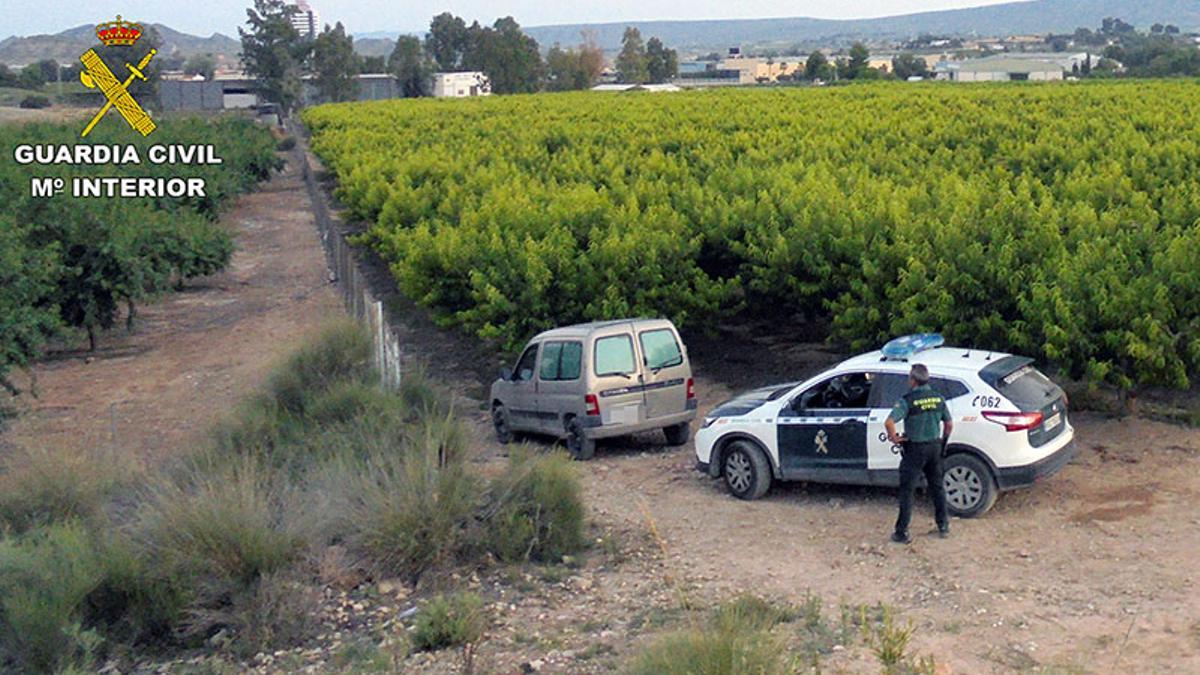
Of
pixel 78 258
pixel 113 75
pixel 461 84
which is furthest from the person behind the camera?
pixel 461 84

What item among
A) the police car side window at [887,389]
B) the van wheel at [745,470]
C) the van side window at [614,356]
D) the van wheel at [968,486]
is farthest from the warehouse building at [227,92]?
the van wheel at [968,486]

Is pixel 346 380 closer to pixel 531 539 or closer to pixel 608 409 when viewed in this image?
pixel 608 409

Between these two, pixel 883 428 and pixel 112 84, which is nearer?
pixel 883 428

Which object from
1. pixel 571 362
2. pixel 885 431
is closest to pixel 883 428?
pixel 885 431

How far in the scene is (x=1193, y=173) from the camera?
87.1ft

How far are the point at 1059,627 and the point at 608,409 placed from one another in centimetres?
710

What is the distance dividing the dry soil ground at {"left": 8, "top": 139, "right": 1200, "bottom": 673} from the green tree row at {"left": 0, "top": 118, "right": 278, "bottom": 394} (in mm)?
1841

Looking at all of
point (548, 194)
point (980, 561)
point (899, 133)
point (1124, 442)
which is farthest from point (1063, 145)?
point (980, 561)

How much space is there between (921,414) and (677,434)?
5.56 meters

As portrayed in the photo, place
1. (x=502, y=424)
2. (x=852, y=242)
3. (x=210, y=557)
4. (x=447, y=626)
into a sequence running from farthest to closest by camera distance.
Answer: (x=852, y=242) < (x=502, y=424) < (x=210, y=557) < (x=447, y=626)

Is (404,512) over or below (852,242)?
below

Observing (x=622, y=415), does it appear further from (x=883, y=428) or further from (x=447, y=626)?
(x=447, y=626)

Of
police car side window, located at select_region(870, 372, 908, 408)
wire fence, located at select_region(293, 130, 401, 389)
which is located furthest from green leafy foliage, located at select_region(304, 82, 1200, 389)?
police car side window, located at select_region(870, 372, 908, 408)

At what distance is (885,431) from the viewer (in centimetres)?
1313
